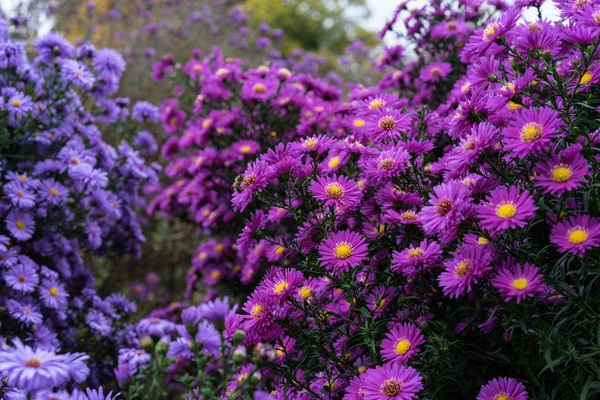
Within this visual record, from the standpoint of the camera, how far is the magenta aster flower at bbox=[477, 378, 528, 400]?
1.44m

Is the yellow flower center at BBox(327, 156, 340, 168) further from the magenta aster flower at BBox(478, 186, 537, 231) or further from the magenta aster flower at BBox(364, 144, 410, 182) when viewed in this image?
the magenta aster flower at BBox(478, 186, 537, 231)

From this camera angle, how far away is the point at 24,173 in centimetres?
276

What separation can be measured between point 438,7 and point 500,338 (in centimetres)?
227

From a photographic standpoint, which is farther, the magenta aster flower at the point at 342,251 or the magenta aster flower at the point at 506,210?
the magenta aster flower at the point at 342,251

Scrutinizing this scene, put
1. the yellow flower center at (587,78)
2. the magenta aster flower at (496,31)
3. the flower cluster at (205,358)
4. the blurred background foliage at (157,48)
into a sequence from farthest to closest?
the blurred background foliage at (157,48) < the magenta aster flower at (496,31) < the yellow flower center at (587,78) < the flower cluster at (205,358)

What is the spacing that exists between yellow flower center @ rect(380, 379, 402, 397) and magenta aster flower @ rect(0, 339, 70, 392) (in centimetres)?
73

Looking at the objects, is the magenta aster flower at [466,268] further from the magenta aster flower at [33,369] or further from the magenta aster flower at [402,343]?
the magenta aster flower at [33,369]

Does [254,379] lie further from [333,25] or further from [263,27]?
[333,25]

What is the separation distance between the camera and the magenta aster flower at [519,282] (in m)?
1.31

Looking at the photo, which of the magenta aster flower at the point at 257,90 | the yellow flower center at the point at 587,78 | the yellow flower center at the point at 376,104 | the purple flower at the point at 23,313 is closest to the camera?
the yellow flower center at the point at 587,78

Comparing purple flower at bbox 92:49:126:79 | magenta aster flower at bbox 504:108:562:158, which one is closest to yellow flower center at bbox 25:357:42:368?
magenta aster flower at bbox 504:108:562:158

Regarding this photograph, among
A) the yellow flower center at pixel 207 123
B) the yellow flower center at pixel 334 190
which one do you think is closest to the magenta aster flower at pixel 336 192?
the yellow flower center at pixel 334 190

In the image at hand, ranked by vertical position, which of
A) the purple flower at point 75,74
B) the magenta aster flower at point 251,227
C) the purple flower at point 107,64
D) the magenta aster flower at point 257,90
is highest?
the purple flower at point 107,64

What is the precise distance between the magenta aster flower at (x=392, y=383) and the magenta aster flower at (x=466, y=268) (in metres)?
0.22
